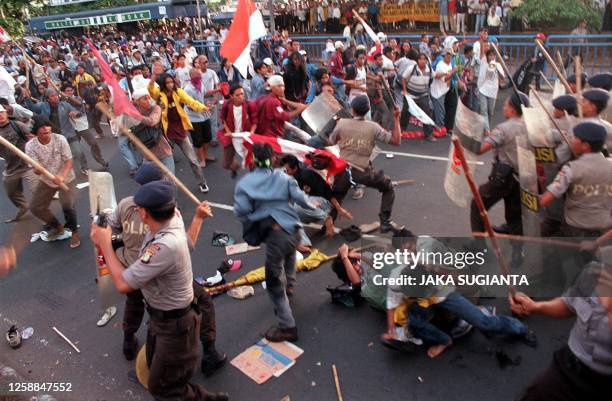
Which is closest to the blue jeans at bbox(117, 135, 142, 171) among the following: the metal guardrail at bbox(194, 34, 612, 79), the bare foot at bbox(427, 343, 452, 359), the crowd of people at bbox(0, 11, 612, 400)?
the crowd of people at bbox(0, 11, 612, 400)

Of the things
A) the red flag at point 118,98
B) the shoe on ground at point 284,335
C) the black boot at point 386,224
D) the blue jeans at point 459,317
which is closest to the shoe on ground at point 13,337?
the shoe on ground at point 284,335

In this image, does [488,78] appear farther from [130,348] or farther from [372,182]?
[130,348]

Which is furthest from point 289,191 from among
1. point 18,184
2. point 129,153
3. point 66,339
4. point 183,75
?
point 183,75

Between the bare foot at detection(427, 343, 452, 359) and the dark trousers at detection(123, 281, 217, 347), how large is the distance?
73.4 inches

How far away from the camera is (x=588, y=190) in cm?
428

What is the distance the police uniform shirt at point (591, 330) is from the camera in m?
2.64

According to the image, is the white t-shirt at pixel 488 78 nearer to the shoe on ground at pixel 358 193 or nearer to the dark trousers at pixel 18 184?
the shoe on ground at pixel 358 193

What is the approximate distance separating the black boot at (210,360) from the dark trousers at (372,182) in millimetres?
2856

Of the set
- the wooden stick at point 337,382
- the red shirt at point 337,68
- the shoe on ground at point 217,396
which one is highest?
the red shirt at point 337,68

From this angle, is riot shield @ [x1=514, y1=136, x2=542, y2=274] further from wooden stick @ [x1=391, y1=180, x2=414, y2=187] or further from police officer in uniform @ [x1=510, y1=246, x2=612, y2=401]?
wooden stick @ [x1=391, y1=180, x2=414, y2=187]

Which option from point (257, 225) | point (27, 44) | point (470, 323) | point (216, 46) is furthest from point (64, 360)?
point (27, 44)

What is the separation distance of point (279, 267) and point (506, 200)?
2666 millimetres

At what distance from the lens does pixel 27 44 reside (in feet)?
92.7

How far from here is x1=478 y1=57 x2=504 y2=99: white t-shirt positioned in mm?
9602
